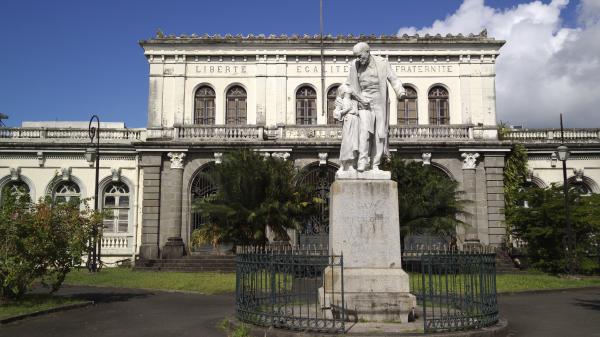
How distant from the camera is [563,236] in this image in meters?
22.4

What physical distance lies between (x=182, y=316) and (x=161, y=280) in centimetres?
884

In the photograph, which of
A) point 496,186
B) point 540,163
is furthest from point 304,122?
point 540,163

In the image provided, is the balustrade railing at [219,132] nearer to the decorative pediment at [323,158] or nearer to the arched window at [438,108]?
the decorative pediment at [323,158]

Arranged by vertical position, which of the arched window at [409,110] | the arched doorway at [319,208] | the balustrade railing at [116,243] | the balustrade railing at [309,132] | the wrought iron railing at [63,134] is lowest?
the balustrade railing at [116,243]

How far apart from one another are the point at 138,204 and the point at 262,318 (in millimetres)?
22169

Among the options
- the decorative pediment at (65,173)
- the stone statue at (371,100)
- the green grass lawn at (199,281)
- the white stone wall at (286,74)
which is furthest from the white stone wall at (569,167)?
the decorative pediment at (65,173)

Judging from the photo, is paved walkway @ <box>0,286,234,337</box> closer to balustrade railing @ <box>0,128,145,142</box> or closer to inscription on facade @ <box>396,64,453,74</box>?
balustrade railing @ <box>0,128,145,142</box>

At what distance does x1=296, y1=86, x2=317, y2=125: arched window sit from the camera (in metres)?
30.0

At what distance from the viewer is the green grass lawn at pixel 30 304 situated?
11948mm

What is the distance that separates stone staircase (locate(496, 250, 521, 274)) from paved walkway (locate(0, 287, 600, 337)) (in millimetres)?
6724

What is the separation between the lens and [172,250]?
26.5 meters

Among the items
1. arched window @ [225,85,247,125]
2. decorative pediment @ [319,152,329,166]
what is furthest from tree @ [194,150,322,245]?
arched window @ [225,85,247,125]

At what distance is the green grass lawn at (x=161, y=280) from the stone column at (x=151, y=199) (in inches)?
141

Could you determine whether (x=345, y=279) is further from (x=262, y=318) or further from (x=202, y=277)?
(x=202, y=277)
